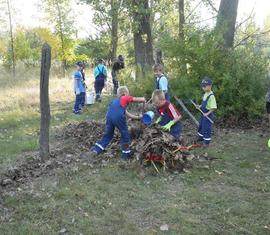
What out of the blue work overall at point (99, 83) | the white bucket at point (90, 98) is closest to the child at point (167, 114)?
the white bucket at point (90, 98)

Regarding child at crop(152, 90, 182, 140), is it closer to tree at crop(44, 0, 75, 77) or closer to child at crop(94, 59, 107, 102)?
child at crop(94, 59, 107, 102)

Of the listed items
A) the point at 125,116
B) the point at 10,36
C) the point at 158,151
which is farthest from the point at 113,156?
the point at 10,36

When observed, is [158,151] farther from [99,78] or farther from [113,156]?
[99,78]

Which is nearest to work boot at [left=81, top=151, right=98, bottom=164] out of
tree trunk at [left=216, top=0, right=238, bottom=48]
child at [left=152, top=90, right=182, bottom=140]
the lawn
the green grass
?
the lawn

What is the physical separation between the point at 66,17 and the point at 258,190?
27525 millimetres

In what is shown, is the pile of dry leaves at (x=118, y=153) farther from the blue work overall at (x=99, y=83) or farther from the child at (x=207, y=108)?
the blue work overall at (x=99, y=83)

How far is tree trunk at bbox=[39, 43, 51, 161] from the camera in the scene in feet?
25.7

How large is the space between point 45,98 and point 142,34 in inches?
445

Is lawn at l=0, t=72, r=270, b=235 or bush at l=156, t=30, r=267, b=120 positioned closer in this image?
lawn at l=0, t=72, r=270, b=235

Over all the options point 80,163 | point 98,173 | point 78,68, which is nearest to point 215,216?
point 98,173

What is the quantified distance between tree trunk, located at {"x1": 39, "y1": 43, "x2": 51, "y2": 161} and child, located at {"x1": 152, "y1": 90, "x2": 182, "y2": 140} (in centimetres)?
211

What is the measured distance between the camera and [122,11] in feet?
59.1

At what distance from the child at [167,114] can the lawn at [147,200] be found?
35.0 inches

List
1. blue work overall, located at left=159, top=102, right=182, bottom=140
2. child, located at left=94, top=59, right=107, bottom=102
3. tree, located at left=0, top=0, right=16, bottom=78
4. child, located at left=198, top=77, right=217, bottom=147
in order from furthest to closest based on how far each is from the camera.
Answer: tree, located at left=0, top=0, right=16, bottom=78
child, located at left=94, top=59, right=107, bottom=102
child, located at left=198, top=77, right=217, bottom=147
blue work overall, located at left=159, top=102, right=182, bottom=140
